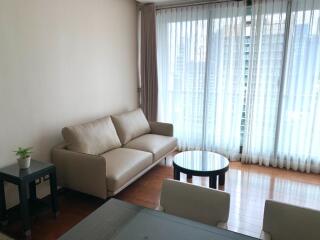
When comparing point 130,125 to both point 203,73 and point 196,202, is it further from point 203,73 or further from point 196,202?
point 196,202

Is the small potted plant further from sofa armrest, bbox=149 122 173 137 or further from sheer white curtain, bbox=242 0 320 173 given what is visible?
sheer white curtain, bbox=242 0 320 173

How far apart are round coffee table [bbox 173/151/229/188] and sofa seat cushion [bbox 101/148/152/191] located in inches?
16.5

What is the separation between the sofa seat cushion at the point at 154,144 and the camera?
3479mm

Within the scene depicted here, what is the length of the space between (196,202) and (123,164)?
144 centimetres

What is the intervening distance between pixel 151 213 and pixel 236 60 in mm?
3084

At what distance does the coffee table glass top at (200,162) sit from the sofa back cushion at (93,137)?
90cm

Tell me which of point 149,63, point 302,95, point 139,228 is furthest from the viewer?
point 149,63

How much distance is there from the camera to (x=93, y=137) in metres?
3.08

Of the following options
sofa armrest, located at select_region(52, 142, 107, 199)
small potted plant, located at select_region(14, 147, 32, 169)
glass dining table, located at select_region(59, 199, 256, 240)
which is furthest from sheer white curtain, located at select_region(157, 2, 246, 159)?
glass dining table, located at select_region(59, 199, 256, 240)

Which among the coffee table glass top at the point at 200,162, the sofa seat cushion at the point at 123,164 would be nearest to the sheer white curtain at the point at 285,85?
the coffee table glass top at the point at 200,162

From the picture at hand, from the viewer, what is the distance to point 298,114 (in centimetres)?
364

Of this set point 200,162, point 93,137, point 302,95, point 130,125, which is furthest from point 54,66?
point 302,95

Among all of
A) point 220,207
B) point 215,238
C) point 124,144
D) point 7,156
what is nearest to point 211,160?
point 124,144

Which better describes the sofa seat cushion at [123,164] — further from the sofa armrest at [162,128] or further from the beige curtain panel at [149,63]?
the beige curtain panel at [149,63]
